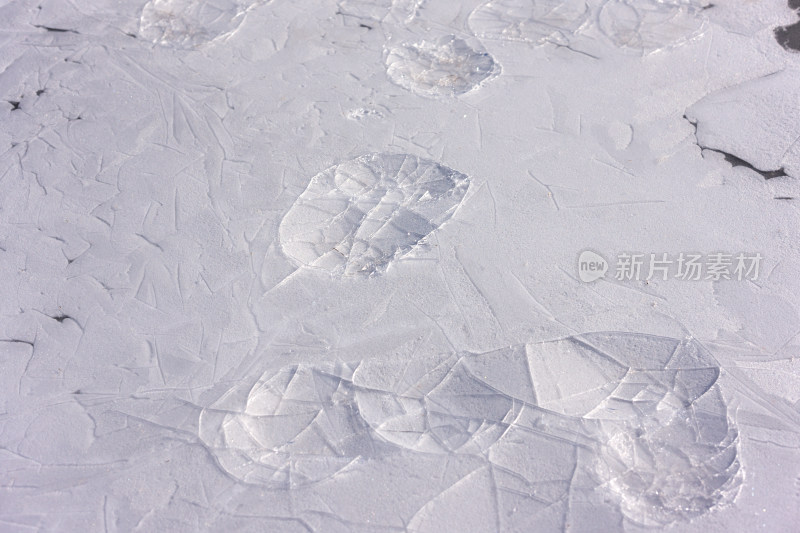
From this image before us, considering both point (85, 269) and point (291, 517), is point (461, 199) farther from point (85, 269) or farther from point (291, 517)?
point (85, 269)

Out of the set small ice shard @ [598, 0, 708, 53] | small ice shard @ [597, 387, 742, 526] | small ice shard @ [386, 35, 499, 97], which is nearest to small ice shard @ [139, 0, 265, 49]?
small ice shard @ [386, 35, 499, 97]

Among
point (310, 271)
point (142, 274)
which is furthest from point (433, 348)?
point (142, 274)

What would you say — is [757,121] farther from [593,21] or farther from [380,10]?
[380,10]

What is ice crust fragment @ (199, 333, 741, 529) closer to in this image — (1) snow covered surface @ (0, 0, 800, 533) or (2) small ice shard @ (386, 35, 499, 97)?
(1) snow covered surface @ (0, 0, 800, 533)

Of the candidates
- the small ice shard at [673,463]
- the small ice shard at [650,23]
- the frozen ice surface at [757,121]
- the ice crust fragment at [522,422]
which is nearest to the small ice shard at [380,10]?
the small ice shard at [650,23]

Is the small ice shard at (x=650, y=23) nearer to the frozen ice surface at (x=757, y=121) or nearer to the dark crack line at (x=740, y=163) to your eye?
the frozen ice surface at (x=757, y=121)
